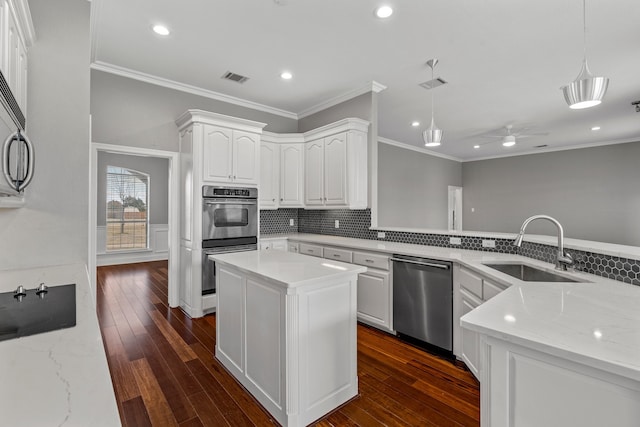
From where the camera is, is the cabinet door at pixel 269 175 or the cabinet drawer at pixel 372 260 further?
the cabinet door at pixel 269 175

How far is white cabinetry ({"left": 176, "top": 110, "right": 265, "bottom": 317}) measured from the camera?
3.65m

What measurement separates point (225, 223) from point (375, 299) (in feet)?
6.86

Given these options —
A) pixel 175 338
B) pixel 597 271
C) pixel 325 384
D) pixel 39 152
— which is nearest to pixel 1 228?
pixel 39 152

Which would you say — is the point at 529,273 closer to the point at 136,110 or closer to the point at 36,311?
the point at 36,311

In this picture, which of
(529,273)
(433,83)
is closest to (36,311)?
(529,273)

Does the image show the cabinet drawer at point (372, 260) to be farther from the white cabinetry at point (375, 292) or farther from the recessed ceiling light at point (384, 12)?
the recessed ceiling light at point (384, 12)

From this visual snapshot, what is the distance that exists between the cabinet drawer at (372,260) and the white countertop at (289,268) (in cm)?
106

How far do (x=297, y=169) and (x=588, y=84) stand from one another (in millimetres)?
3462

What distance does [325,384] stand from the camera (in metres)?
1.95

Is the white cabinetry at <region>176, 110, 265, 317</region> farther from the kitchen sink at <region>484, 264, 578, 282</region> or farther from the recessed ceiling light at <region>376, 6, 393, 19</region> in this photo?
the kitchen sink at <region>484, 264, 578, 282</region>

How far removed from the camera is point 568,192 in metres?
7.42

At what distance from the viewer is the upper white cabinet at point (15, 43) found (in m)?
1.40

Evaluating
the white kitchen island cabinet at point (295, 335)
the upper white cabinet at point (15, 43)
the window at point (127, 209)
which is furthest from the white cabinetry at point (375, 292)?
the window at point (127, 209)

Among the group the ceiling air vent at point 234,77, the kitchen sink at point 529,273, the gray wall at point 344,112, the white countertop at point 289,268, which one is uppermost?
the ceiling air vent at point 234,77
